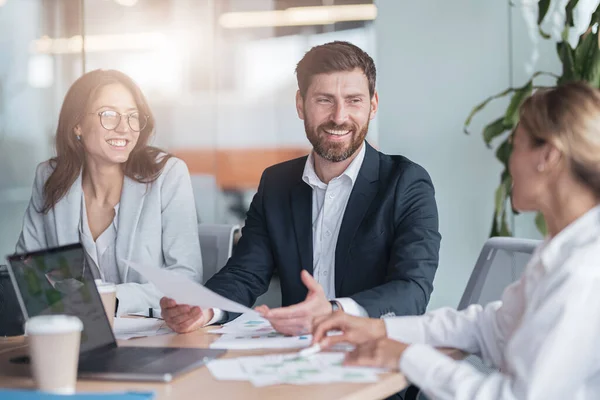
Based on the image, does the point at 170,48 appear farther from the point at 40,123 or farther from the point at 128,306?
the point at 128,306

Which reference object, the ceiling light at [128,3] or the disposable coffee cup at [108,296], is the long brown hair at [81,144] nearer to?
the disposable coffee cup at [108,296]

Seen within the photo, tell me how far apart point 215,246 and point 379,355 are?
1.38 m

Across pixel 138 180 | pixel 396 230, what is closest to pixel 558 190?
pixel 396 230

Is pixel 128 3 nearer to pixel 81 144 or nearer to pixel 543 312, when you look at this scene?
pixel 81 144

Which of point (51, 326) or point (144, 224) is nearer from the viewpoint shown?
point (51, 326)

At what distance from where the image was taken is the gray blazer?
2738 mm

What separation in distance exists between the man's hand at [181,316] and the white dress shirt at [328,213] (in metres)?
0.57

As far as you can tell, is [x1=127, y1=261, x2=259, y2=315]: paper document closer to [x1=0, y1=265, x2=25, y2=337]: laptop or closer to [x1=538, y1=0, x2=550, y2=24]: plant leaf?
[x1=0, y1=265, x2=25, y2=337]: laptop

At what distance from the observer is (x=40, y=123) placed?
4.50 m

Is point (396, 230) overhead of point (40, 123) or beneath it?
beneath

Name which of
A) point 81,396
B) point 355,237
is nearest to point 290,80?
point 355,237

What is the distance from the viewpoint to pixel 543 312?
1.36 m

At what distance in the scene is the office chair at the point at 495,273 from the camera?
212 centimetres

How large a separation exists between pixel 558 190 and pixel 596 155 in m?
0.10
